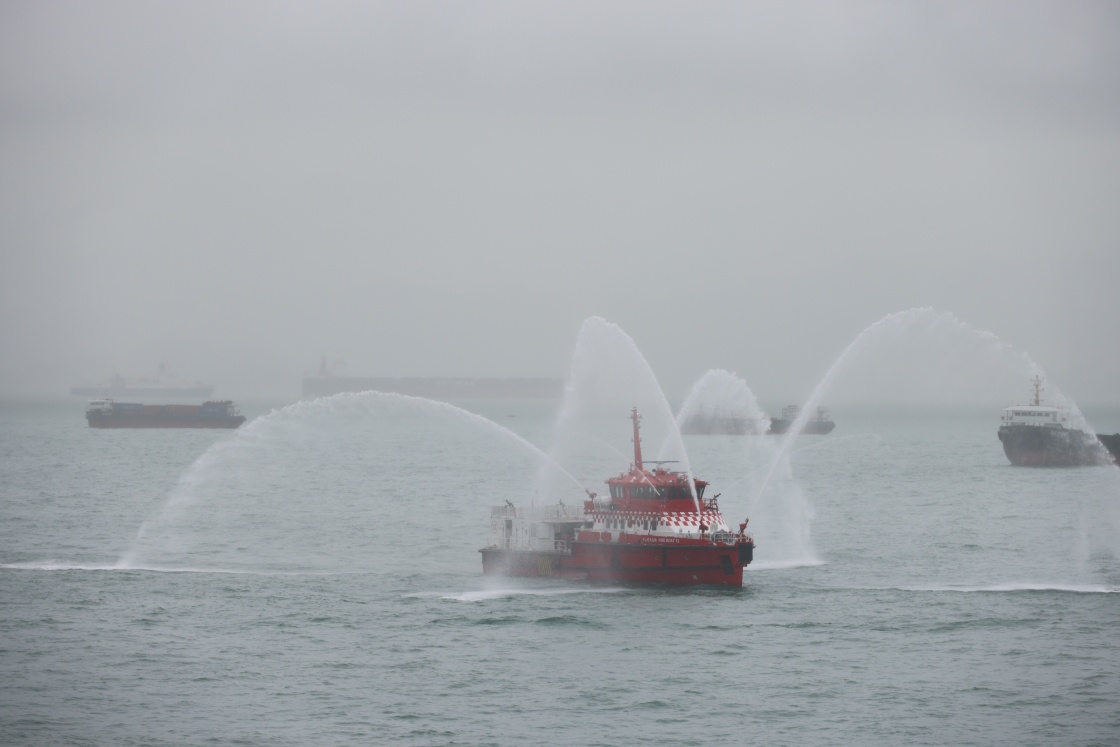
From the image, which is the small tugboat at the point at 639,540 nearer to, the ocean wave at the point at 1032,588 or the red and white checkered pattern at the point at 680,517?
the red and white checkered pattern at the point at 680,517

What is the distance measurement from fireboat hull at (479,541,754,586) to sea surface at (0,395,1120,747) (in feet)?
2.52

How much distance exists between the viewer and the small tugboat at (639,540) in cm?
6209

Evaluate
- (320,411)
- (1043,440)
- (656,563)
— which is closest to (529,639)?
(656,563)

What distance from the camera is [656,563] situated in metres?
62.2

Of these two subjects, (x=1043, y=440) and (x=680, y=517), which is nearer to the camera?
(x=680, y=517)

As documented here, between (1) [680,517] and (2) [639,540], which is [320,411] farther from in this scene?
(1) [680,517]

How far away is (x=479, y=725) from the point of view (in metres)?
43.0

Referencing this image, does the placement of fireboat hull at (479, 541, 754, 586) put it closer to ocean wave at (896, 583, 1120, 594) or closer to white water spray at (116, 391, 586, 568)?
white water spray at (116, 391, 586, 568)

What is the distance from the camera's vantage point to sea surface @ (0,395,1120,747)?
142 feet

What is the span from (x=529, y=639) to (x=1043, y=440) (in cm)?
12179

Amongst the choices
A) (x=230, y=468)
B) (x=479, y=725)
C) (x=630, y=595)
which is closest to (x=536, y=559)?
(x=630, y=595)

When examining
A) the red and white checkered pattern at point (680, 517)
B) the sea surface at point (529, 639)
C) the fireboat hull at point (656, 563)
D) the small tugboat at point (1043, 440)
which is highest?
the small tugboat at point (1043, 440)

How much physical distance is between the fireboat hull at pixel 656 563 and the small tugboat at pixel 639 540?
0.05m

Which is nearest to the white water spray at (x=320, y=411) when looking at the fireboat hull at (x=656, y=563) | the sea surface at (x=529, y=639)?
the sea surface at (x=529, y=639)
